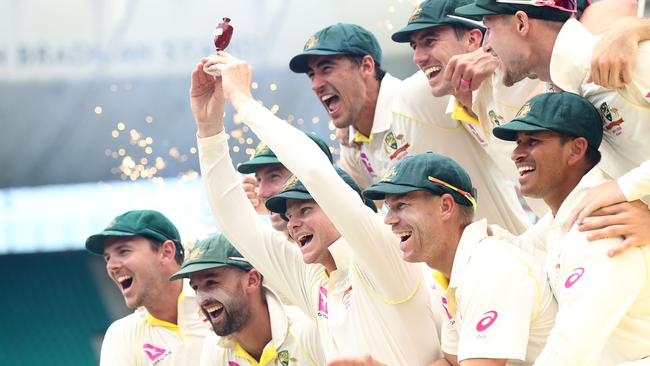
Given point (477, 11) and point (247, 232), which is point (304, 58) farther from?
point (477, 11)

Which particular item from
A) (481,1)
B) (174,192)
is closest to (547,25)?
(481,1)

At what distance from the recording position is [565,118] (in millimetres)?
3215

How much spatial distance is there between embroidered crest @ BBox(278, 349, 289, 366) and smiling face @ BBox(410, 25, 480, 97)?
924 mm

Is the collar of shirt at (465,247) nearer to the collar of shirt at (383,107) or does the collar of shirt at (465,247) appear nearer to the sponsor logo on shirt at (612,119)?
the sponsor logo on shirt at (612,119)

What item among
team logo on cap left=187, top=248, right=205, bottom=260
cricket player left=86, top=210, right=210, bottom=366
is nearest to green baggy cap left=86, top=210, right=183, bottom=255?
cricket player left=86, top=210, right=210, bottom=366

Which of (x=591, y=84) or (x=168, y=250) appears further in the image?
(x=168, y=250)

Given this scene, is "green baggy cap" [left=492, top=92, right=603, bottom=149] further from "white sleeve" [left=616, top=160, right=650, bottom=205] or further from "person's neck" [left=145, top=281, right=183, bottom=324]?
"person's neck" [left=145, top=281, right=183, bottom=324]

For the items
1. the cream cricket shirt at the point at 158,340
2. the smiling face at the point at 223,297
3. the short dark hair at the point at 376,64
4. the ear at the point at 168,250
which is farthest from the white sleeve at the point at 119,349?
the short dark hair at the point at 376,64

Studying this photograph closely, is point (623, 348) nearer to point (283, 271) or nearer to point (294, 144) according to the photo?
point (294, 144)

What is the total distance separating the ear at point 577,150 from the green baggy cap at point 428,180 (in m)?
0.31

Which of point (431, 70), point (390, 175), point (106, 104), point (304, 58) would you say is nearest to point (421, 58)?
point (431, 70)

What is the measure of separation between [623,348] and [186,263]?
Answer: 1.71 m

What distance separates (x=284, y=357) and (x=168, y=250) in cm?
85

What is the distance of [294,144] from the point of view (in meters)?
3.53
